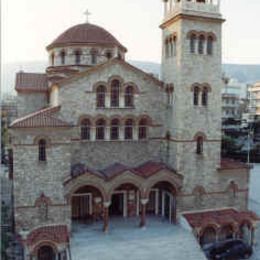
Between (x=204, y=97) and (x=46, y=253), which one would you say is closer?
(x=46, y=253)

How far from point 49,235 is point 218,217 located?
1053 centimetres

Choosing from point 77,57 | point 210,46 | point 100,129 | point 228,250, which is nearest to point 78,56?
point 77,57

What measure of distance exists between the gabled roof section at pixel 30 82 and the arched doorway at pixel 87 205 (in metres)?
8.41

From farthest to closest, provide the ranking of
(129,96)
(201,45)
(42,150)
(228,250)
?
(129,96) < (201,45) < (42,150) < (228,250)

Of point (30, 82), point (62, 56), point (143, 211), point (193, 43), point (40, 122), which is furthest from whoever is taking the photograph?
point (62, 56)

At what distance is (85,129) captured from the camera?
77.5 ft

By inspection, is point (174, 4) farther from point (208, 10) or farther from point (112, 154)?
point (112, 154)

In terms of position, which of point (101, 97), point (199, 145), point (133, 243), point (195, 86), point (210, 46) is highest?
point (210, 46)

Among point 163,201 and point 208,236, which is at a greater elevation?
point 163,201

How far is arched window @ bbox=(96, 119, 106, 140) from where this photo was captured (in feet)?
78.3

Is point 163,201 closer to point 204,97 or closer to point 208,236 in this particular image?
point 208,236

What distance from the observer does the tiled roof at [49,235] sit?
1923 centimetres

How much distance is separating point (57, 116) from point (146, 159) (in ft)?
22.8

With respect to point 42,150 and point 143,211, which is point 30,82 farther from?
point 143,211
